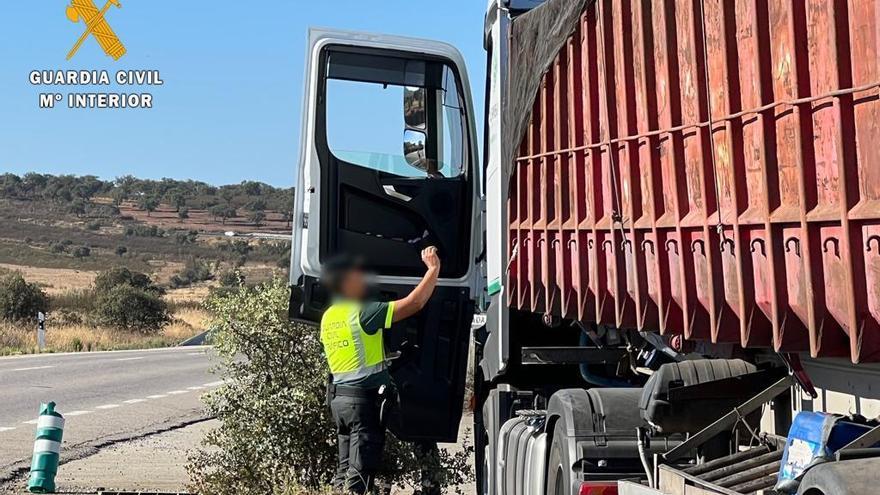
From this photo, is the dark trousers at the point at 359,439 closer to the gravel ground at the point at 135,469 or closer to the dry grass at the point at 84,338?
the gravel ground at the point at 135,469

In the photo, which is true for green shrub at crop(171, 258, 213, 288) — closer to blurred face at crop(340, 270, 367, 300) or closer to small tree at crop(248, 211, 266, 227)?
small tree at crop(248, 211, 266, 227)

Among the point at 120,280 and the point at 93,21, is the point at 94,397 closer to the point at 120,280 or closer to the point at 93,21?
the point at 93,21

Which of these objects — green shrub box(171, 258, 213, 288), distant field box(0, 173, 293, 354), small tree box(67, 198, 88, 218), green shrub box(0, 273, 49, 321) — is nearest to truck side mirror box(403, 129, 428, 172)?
distant field box(0, 173, 293, 354)

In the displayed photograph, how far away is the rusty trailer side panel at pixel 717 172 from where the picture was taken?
382 cm

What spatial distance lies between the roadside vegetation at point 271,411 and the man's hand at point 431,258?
4.31 ft

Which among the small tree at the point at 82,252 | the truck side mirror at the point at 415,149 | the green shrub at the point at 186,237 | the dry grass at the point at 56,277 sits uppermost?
the green shrub at the point at 186,237

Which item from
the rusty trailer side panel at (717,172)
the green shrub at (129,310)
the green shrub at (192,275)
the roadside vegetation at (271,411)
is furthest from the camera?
the green shrub at (192,275)

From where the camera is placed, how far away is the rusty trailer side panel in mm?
3824

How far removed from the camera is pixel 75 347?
37.7 m

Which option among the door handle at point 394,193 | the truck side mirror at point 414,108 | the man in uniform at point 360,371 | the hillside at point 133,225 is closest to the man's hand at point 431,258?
the man in uniform at point 360,371

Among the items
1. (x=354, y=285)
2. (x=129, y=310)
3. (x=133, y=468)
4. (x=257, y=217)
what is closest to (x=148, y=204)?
(x=257, y=217)

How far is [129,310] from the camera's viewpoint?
49.7 m

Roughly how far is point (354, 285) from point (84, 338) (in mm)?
34092

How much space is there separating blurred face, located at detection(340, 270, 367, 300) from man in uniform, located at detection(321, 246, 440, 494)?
0.12 m
